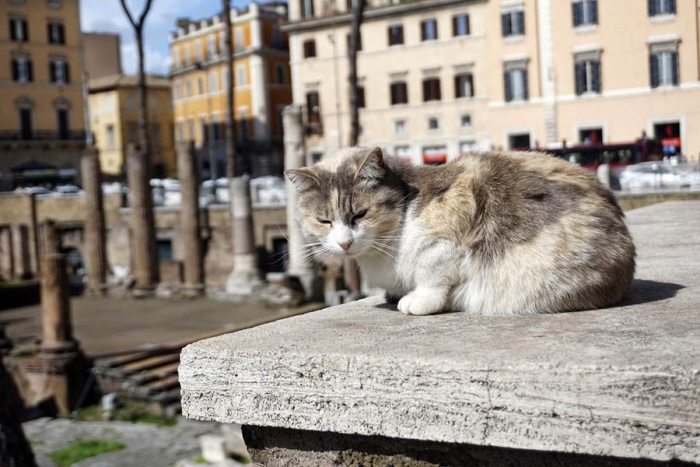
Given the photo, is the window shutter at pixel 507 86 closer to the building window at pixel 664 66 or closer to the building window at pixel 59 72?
the building window at pixel 664 66

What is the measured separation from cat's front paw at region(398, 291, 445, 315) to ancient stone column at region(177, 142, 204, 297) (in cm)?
2313

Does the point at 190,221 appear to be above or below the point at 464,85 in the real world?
below

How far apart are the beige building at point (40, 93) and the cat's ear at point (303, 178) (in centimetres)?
4631

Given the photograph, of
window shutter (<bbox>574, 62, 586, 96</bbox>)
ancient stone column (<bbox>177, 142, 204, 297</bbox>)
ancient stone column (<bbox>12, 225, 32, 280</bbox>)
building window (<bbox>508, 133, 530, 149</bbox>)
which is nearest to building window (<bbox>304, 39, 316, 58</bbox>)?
building window (<bbox>508, 133, 530, 149</bbox>)

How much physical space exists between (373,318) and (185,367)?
0.68 meters

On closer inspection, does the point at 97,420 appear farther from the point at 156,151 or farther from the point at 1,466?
the point at 156,151

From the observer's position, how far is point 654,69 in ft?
78.3

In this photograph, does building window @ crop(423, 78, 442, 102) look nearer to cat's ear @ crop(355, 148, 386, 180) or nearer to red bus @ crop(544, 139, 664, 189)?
red bus @ crop(544, 139, 664, 189)

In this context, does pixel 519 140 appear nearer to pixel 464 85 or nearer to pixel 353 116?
pixel 464 85

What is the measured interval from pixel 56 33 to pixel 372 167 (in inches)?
1995

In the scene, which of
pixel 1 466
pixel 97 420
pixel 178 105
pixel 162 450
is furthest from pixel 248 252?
pixel 178 105

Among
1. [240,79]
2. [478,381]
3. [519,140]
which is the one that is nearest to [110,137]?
[240,79]

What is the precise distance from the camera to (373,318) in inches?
99.0

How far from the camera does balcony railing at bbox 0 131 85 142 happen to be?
46.7m
